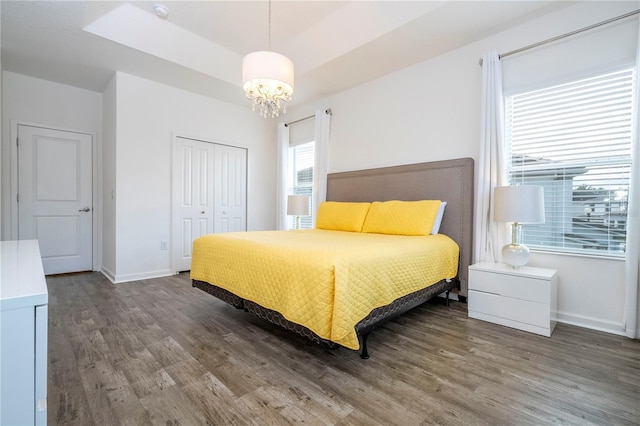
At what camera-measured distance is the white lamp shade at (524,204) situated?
2.33m

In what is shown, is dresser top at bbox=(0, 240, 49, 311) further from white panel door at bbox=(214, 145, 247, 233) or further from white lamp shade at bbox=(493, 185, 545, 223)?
white panel door at bbox=(214, 145, 247, 233)

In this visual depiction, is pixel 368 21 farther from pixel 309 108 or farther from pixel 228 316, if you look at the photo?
pixel 228 316

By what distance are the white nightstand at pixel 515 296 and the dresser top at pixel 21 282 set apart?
2.78 m

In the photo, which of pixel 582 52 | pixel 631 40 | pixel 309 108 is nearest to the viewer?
pixel 631 40

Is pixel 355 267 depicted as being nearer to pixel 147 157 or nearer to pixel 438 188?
pixel 438 188

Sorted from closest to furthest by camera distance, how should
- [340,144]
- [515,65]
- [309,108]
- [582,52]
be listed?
[582,52] < [515,65] < [340,144] < [309,108]

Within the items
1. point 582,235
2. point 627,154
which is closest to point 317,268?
point 582,235

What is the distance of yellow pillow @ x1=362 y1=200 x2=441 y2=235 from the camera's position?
295 centimetres

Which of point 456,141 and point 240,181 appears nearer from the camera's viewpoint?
point 456,141

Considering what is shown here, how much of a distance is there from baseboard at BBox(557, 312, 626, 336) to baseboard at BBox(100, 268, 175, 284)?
14.8 feet

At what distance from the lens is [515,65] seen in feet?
9.27

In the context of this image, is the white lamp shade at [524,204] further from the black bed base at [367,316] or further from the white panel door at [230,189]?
the white panel door at [230,189]

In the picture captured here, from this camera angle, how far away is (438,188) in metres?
3.23

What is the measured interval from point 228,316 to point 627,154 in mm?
3496
